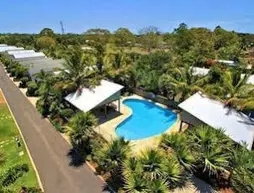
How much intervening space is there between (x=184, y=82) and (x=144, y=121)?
20.3 feet

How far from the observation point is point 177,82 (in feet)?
95.7

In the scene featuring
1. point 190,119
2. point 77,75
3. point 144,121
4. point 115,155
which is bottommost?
point 144,121

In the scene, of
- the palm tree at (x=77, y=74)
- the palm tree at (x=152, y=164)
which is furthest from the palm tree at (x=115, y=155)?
the palm tree at (x=77, y=74)

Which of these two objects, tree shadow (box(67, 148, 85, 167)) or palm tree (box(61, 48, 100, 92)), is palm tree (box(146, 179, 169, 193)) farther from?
palm tree (box(61, 48, 100, 92))

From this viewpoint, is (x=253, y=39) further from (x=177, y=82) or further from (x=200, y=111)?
(x=200, y=111)

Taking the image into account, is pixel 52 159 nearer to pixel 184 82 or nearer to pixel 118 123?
pixel 118 123

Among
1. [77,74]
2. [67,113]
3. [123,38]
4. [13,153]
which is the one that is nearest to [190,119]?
[67,113]

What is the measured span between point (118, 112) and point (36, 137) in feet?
30.4

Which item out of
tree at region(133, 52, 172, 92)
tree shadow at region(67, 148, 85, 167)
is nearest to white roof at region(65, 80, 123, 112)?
tree shadow at region(67, 148, 85, 167)

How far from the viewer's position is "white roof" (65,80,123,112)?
26188 millimetres

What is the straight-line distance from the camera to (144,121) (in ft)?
94.0

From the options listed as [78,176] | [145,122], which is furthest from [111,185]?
[145,122]

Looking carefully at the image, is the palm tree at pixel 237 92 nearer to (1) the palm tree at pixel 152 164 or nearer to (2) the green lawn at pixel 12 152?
(1) the palm tree at pixel 152 164

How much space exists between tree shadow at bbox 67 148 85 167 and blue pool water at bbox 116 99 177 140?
499 centimetres
